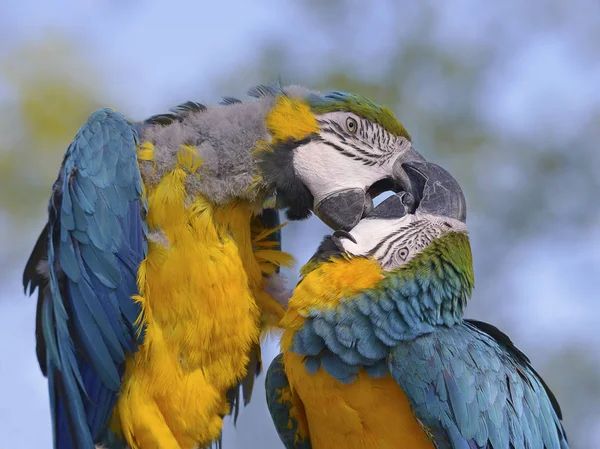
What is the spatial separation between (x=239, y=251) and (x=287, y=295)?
0.28m

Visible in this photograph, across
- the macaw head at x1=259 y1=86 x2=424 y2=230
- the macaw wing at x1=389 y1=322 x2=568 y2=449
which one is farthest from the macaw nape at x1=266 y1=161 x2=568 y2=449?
the macaw head at x1=259 y1=86 x2=424 y2=230

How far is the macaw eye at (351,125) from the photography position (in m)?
2.68

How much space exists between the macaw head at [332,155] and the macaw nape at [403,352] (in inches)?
6.0

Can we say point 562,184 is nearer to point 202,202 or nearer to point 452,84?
point 452,84

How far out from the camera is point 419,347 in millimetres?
2299

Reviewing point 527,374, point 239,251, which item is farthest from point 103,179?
point 527,374

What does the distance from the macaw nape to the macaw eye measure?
0.37 metres

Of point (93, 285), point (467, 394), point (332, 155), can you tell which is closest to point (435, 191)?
point (332, 155)

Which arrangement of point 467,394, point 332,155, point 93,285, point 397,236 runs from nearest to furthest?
point 467,394 < point 93,285 < point 397,236 < point 332,155

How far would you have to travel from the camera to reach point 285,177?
2.54 m

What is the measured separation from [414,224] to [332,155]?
1.32ft

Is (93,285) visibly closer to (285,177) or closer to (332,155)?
(285,177)

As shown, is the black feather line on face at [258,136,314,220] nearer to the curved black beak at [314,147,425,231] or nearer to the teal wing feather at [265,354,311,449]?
the curved black beak at [314,147,425,231]

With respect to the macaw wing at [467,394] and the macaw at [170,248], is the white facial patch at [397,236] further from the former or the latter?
the macaw wing at [467,394]
